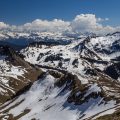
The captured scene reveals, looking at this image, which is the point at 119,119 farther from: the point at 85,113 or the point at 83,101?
the point at 83,101

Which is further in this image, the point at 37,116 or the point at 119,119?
the point at 37,116

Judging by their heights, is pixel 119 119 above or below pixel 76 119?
above

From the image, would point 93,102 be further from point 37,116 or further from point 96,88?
point 37,116

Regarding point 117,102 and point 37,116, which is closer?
point 117,102

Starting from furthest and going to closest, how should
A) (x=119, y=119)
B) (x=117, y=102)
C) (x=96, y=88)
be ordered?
(x=96, y=88), (x=117, y=102), (x=119, y=119)

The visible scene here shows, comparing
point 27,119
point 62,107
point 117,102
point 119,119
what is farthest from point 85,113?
point 119,119

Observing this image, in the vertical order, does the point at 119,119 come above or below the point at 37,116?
above

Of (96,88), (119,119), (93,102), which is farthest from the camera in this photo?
(96,88)

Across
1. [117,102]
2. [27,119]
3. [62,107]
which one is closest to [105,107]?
[117,102]
